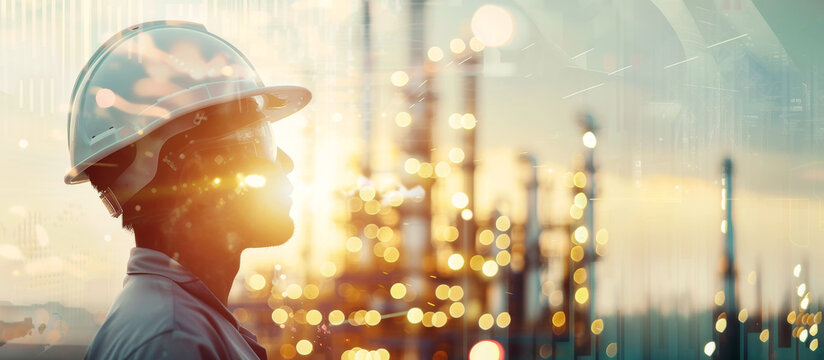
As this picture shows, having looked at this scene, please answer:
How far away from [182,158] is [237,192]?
0.22 metres

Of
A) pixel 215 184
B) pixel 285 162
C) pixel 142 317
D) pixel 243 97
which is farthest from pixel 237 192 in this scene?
pixel 285 162

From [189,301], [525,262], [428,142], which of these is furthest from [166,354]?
[525,262]

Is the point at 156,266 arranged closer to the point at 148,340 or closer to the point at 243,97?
the point at 148,340

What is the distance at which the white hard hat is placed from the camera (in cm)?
192

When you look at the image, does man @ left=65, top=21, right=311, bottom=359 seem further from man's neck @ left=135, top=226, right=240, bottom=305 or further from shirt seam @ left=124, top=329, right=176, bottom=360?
shirt seam @ left=124, top=329, right=176, bottom=360

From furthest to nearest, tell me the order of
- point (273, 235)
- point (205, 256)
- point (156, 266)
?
point (273, 235)
point (205, 256)
point (156, 266)

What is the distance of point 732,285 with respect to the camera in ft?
42.5

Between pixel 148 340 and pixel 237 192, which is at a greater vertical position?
pixel 237 192

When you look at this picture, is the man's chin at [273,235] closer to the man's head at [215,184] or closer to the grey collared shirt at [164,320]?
the man's head at [215,184]

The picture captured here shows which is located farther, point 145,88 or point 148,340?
point 145,88

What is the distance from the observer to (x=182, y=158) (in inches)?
76.4

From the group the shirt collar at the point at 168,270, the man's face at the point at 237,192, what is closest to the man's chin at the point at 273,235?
the man's face at the point at 237,192

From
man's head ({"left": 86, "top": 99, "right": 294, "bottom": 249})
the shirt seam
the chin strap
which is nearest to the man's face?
man's head ({"left": 86, "top": 99, "right": 294, "bottom": 249})

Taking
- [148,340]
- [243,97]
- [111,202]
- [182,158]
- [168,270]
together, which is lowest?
[148,340]
